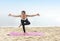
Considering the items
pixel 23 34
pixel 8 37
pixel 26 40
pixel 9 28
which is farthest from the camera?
pixel 9 28

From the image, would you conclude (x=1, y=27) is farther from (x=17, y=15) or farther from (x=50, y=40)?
(x=50, y=40)

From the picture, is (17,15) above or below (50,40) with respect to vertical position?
above

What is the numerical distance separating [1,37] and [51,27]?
8.20ft

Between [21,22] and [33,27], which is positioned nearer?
[21,22]

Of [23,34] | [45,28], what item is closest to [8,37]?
[23,34]

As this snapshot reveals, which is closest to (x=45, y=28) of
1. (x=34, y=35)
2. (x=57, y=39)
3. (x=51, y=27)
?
(x=51, y=27)

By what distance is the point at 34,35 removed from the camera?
5961 mm

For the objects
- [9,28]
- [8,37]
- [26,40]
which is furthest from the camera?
[9,28]

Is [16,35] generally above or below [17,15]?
below

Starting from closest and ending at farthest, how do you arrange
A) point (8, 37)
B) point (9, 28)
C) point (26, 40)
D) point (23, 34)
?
point (26, 40) < point (8, 37) < point (23, 34) < point (9, 28)

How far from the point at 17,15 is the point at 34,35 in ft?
2.98

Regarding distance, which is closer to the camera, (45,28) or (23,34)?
(23,34)

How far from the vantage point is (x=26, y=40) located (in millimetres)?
5301

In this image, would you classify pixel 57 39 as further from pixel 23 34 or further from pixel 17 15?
pixel 17 15
